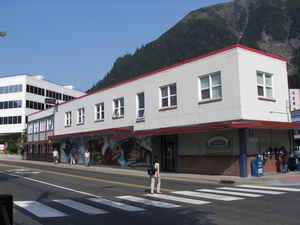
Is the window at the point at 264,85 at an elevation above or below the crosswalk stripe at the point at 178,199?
above

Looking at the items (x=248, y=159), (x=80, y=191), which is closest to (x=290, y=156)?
(x=248, y=159)

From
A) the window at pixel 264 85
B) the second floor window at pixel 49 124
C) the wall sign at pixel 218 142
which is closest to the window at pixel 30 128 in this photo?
the second floor window at pixel 49 124

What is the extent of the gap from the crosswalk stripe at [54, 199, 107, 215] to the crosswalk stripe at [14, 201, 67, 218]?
2.22 ft

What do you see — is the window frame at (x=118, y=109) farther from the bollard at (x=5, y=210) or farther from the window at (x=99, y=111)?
the bollard at (x=5, y=210)

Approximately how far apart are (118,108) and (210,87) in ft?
36.4

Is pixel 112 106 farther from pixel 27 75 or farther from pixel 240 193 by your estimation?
pixel 27 75

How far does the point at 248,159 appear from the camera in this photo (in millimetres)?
19328

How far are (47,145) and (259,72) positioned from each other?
32252 mm

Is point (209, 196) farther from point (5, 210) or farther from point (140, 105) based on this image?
point (140, 105)

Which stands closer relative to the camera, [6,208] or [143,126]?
[6,208]

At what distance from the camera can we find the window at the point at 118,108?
29531 mm

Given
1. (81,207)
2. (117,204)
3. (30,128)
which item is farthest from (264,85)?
(30,128)

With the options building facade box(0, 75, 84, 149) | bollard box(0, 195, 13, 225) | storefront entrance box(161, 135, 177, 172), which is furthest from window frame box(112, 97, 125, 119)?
building facade box(0, 75, 84, 149)

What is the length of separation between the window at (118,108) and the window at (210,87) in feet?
31.8
